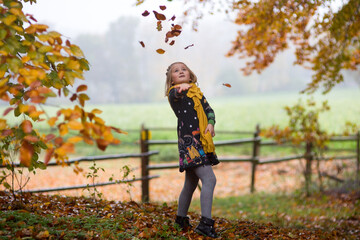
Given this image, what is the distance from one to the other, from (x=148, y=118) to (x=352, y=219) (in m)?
19.0

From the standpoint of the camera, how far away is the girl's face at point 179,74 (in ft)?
10.1

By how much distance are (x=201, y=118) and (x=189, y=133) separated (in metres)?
0.17

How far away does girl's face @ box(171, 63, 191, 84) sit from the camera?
121 inches

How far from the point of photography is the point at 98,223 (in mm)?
2912

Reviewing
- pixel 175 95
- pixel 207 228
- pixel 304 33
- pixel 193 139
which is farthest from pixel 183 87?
pixel 304 33

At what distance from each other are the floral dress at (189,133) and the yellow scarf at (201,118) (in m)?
0.03

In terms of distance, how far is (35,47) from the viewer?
6.81 ft

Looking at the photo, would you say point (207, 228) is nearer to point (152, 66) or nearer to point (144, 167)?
point (144, 167)

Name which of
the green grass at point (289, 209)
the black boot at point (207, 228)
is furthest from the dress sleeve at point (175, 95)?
the green grass at point (289, 209)

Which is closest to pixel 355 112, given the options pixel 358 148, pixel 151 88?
pixel 358 148

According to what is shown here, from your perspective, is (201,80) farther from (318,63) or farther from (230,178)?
(318,63)

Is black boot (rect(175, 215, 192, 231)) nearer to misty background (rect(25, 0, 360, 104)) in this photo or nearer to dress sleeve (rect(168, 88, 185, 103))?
dress sleeve (rect(168, 88, 185, 103))

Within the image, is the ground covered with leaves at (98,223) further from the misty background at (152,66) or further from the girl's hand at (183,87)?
the misty background at (152,66)

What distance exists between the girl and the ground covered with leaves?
0.95 feet
